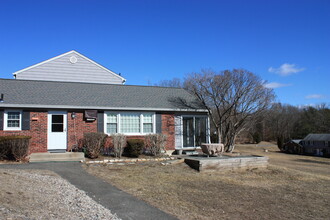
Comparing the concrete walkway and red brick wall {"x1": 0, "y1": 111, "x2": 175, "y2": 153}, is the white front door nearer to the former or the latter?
red brick wall {"x1": 0, "y1": 111, "x2": 175, "y2": 153}

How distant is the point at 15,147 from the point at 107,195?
20.4ft

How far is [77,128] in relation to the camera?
1416cm

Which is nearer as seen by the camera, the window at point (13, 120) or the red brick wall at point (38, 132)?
the window at point (13, 120)

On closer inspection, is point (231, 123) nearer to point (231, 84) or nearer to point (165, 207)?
point (231, 84)

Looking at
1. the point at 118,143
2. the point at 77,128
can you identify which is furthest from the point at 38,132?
the point at 118,143

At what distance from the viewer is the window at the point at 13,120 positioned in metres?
13.2

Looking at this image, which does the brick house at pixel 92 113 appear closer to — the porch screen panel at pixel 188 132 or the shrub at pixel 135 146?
the porch screen panel at pixel 188 132

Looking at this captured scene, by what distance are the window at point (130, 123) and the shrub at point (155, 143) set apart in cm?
114

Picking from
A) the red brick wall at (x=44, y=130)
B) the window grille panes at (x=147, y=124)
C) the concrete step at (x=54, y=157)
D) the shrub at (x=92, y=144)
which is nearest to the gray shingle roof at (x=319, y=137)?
the window grille panes at (x=147, y=124)

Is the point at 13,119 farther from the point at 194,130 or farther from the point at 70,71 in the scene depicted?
the point at 70,71

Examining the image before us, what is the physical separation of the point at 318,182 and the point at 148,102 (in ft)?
29.3

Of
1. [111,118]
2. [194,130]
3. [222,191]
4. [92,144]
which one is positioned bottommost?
[222,191]

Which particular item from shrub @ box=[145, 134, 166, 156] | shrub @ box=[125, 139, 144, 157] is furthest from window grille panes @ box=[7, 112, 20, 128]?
shrub @ box=[145, 134, 166, 156]

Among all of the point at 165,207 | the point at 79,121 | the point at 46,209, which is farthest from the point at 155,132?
the point at 46,209
